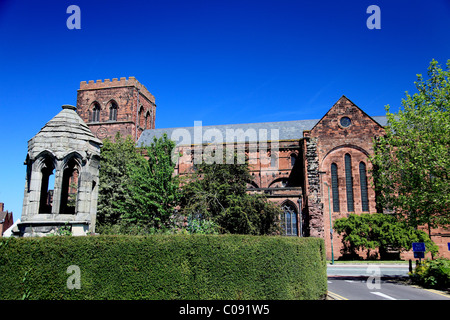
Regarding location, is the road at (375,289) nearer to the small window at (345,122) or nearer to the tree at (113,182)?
the small window at (345,122)

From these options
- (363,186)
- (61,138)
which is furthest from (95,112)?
(61,138)

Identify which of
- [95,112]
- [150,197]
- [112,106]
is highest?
[112,106]

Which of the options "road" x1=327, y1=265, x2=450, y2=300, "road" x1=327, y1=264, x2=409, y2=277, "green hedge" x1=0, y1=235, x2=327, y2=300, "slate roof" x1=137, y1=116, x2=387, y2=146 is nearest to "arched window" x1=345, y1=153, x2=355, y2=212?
"road" x1=327, y1=264, x2=409, y2=277

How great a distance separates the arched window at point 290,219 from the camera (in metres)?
32.5

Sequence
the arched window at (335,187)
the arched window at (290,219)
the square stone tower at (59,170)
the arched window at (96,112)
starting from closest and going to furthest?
1. the square stone tower at (59,170)
2. the arched window at (335,187)
3. the arched window at (290,219)
4. the arched window at (96,112)

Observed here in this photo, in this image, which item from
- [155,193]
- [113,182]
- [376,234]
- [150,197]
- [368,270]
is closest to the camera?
[155,193]

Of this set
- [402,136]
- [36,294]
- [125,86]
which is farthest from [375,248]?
[125,86]

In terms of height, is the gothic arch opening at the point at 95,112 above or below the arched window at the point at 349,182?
above

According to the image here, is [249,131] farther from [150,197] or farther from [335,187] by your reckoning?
[150,197]

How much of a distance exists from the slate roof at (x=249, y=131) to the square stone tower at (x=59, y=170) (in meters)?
32.8

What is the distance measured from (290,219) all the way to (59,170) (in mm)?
25480

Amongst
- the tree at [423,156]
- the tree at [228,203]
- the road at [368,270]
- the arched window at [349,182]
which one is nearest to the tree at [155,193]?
the tree at [228,203]

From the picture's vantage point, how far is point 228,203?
25.1m
